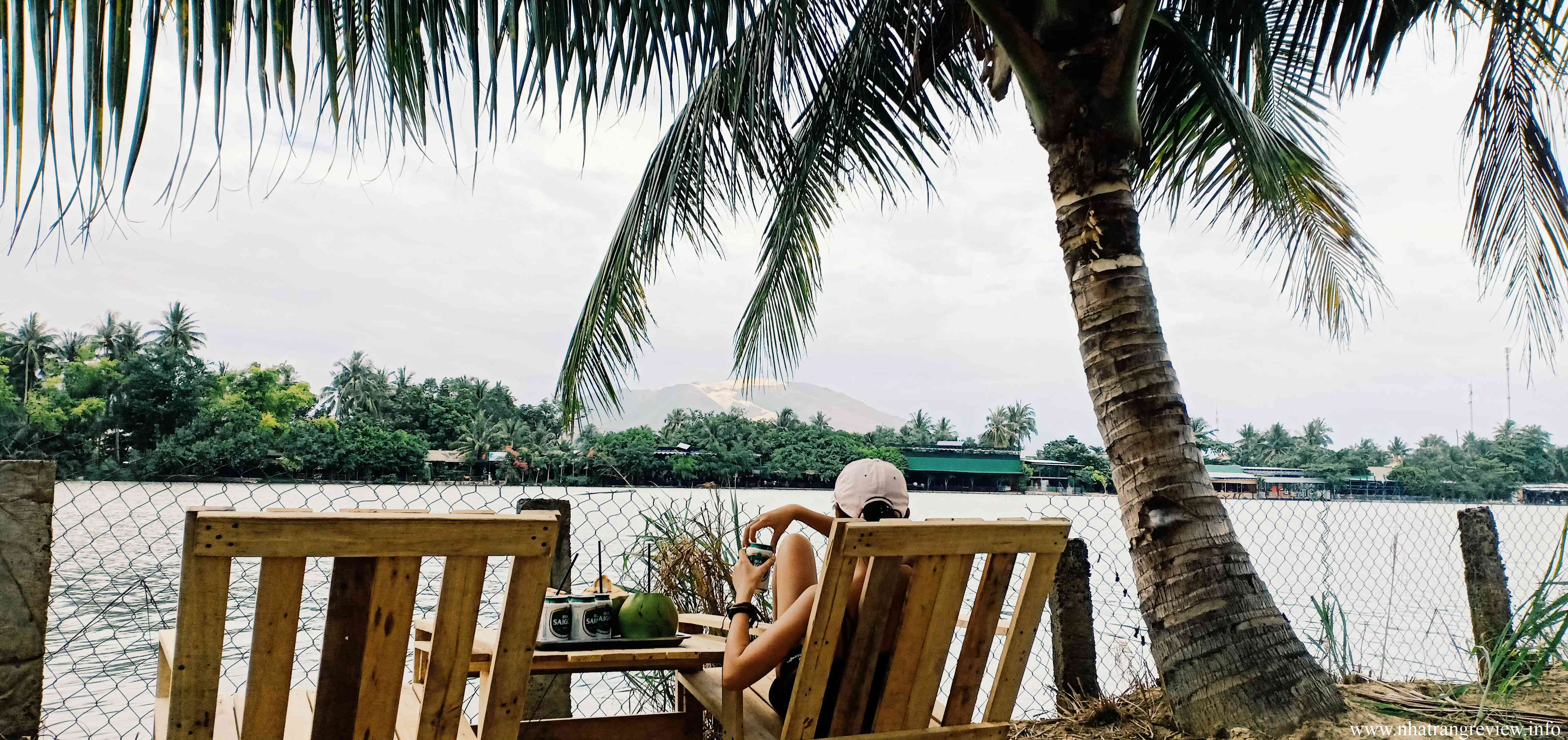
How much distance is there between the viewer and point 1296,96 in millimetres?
4801

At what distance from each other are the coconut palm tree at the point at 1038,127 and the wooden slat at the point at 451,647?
0.67 meters

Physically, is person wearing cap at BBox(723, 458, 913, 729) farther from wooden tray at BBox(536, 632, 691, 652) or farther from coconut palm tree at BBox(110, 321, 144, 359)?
coconut palm tree at BBox(110, 321, 144, 359)

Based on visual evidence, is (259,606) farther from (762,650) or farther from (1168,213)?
(1168,213)

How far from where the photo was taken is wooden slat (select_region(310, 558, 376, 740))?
1.30 meters

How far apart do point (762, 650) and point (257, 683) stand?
864 mm

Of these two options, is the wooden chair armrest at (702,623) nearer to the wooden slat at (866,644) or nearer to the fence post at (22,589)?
the wooden slat at (866,644)

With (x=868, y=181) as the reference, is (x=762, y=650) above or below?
below

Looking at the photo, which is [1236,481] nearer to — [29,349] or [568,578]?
[568,578]

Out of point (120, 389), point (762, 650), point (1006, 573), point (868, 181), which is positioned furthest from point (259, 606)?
point (120, 389)

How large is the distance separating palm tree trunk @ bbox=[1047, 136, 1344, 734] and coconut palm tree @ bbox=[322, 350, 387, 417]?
7278cm

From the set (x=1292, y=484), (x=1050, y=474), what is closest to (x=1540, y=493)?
(x=1292, y=484)

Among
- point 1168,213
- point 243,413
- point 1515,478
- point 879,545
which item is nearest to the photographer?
point 879,545

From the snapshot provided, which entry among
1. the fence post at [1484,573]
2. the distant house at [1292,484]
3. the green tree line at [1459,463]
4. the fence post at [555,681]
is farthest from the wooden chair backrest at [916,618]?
the distant house at [1292,484]

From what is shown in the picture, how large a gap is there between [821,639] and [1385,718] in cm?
182
